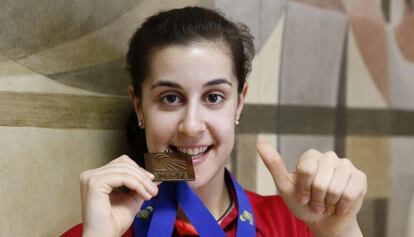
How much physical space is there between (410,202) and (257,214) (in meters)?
0.86

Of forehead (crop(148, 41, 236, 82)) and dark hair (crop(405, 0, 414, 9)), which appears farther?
dark hair (crop(405, 0, 414, 9))

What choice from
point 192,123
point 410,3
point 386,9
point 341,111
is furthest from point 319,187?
point 410,3

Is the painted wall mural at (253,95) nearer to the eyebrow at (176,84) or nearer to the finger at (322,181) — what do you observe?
the eyebrow at (176,84)

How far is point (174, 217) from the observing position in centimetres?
109

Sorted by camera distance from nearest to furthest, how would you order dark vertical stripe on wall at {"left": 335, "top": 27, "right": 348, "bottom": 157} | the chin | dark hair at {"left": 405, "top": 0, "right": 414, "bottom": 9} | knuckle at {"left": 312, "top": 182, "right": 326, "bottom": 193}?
knuckle at {"left": 312, "top": 182, "right": 326, "bottom": 193}, the chin, dark vertical stripe on wall at {"left": 335, "top": 27, "right": 348, "bottom": 157}, dark hair at {"left": 405, "top": 0, "right": 414, "bottom": 9}

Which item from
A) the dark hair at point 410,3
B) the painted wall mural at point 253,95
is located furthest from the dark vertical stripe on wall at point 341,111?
the dark hair at point 410,3

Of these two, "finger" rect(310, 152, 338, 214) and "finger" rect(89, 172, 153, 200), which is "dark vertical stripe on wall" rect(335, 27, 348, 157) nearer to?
"finger" rect(310, 152, 338, 214)

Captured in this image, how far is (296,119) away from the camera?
1583 mm

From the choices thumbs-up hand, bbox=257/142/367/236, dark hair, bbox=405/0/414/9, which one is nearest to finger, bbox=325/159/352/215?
thumbs-up hand, bbox=257/142/367/236

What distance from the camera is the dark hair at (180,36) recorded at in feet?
3.54

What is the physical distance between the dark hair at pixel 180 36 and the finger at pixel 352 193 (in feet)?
1.21

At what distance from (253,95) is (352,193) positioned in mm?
655

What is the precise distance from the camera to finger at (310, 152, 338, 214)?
0.85 metres

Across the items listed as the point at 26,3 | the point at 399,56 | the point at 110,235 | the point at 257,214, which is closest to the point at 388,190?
the point at 399,56
